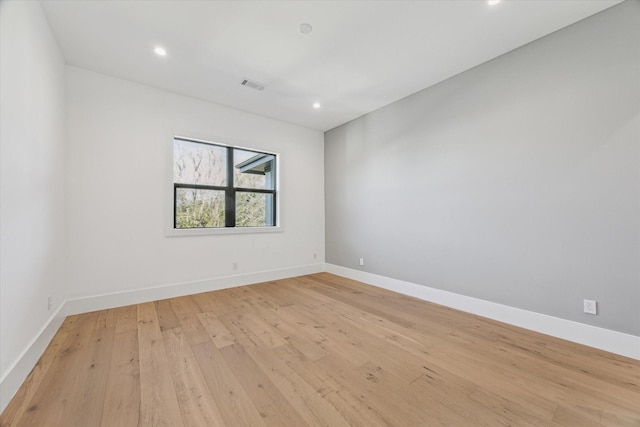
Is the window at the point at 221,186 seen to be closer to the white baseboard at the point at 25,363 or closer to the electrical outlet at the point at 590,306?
the white baseboard at the point at 25,363

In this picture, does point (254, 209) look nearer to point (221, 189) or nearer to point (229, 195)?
point (229, 195)

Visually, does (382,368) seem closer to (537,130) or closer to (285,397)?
(285,397)

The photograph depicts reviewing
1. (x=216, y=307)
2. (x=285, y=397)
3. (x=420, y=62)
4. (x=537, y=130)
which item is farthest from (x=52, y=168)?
(x=537, y=130)

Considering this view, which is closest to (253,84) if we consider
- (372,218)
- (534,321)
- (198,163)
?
(198,163)

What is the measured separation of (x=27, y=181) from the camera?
71.4 inches

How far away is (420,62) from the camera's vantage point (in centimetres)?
280

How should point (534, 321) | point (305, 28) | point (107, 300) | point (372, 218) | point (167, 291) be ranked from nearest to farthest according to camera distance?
point (305, 28)
point (534, 321)
point (107, 300)
point (167, 291)
point (372, 218)

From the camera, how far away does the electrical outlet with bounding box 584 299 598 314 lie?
2.11m

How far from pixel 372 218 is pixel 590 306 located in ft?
8.36

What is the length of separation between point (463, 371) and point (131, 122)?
4.35m

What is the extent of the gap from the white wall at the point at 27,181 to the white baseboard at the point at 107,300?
2cm

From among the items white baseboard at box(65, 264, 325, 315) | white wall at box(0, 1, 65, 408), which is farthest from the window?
white wall at box(0, 1, 65, 408)

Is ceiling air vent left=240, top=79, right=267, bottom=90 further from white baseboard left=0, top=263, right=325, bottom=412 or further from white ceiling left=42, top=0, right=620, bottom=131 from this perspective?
white baseboard left=0, top=263, right=325, bottom=412

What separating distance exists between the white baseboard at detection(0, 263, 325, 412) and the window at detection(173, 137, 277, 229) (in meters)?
0.85
